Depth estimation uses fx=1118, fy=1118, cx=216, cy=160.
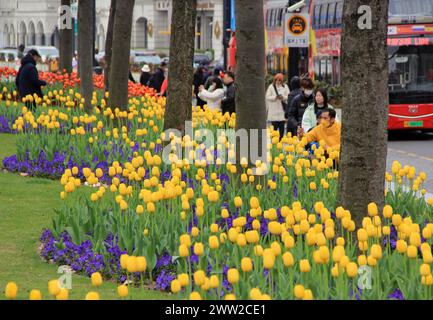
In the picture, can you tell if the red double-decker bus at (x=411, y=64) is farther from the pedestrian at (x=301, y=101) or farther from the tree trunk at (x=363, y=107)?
the tree trunk at (x=363, y=107)

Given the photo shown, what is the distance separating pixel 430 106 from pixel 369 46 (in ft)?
59.5

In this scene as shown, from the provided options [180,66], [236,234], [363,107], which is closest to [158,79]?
[180,66]

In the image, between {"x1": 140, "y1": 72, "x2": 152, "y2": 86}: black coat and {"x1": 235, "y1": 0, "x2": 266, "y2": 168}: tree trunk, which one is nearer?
{"x1": 235, "y1": 0, "x2": 266, "y2": 168}: tree trunk

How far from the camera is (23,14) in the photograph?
118000 mm

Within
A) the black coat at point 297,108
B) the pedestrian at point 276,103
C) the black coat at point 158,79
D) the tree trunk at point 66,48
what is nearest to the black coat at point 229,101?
the pedestrian at point 276,103

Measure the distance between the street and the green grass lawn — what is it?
574cm

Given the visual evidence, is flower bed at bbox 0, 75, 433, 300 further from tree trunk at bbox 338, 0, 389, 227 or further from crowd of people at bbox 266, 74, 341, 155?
crowd of people at bbox 266, 74, 341, 155

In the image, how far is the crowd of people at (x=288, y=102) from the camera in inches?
537

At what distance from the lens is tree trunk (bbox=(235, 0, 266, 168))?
11.9 m

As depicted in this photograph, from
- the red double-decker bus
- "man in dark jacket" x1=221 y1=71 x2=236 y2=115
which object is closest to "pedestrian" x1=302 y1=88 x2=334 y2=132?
"man in dark jacket" x1=221 y1=71 x2=236 y2=115

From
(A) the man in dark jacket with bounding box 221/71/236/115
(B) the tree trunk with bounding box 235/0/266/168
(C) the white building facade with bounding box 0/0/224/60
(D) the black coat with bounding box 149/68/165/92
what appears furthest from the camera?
(C) the white building facade with bounding box 0/0/224/60

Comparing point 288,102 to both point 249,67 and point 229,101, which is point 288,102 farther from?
point 249,67

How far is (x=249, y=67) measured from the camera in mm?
11953
